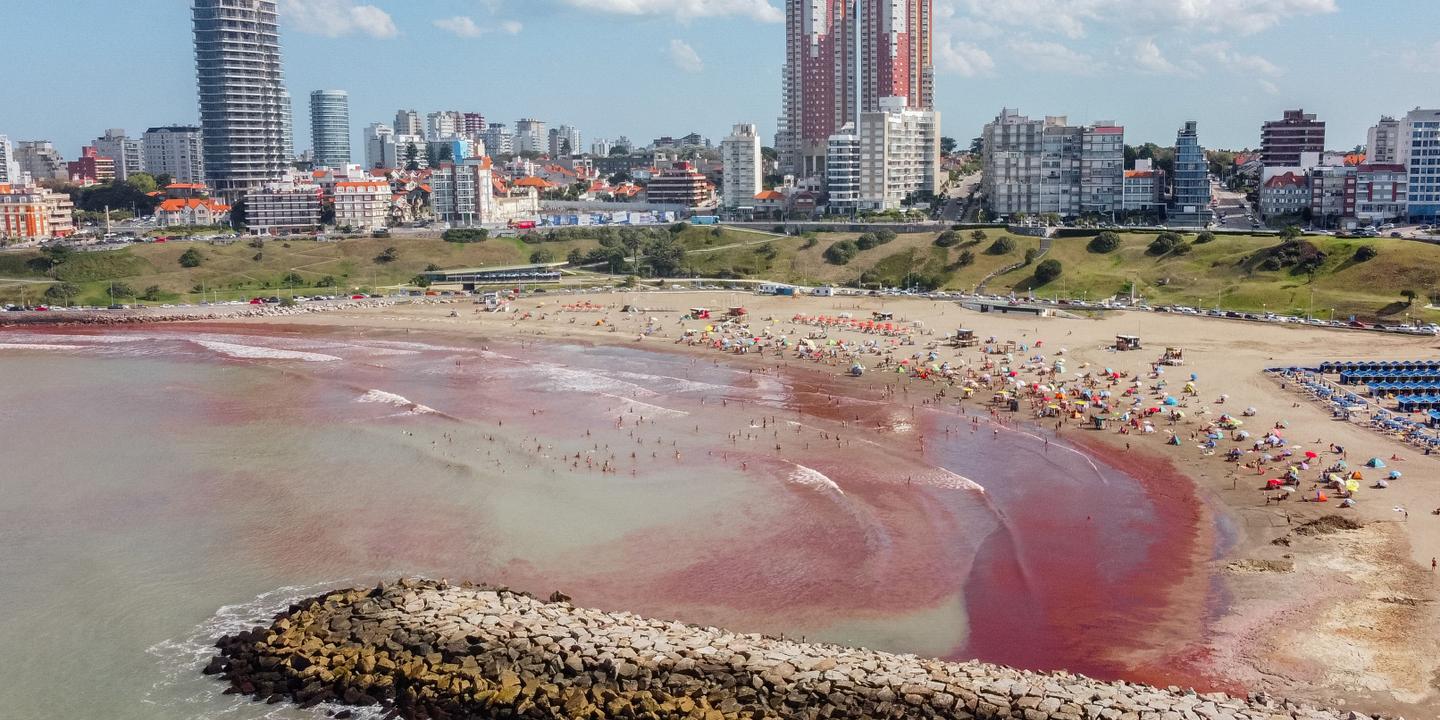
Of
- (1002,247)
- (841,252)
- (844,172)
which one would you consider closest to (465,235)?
(841,252)

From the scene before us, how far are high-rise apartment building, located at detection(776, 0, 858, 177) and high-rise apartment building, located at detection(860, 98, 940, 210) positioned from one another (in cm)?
2518

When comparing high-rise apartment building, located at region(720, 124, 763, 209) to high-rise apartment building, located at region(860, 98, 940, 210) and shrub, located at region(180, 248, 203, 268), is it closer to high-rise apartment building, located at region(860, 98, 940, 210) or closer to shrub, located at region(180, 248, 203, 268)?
high-rise apartment building, located at region(860, 98, 940, 210)

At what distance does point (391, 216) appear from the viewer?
124m

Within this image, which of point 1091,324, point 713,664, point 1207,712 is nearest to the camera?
point 1207,712

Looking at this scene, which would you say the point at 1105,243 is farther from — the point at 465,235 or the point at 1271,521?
the point at 465,235

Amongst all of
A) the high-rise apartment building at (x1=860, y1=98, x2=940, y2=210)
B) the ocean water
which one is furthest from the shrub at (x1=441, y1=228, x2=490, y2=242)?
the ocean water

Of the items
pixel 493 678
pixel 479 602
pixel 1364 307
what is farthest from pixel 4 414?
pixel 1364 307

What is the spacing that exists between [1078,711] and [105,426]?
41.9 m

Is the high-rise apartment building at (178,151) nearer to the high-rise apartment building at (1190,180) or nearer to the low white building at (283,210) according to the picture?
the low white building at (283,210)

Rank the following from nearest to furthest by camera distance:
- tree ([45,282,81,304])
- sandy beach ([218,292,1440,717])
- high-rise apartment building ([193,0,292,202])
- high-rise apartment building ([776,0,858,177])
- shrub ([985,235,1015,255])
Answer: sandy beach ([218,292,1440,717])
shrub ([985,235,1015,255])
tree ([45,282,81,304])
high-rise apartment building ([193,0,292,202])
high-rise apartment building ([776,0,858,177])

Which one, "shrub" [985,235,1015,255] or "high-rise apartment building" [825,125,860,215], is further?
"high-rise apartment building" [825,125,860,215]

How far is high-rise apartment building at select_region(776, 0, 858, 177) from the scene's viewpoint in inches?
5792

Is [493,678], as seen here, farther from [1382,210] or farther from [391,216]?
[391,216]

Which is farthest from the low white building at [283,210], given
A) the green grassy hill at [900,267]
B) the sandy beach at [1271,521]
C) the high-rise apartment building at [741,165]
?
the sandy beach at [1271,521]
